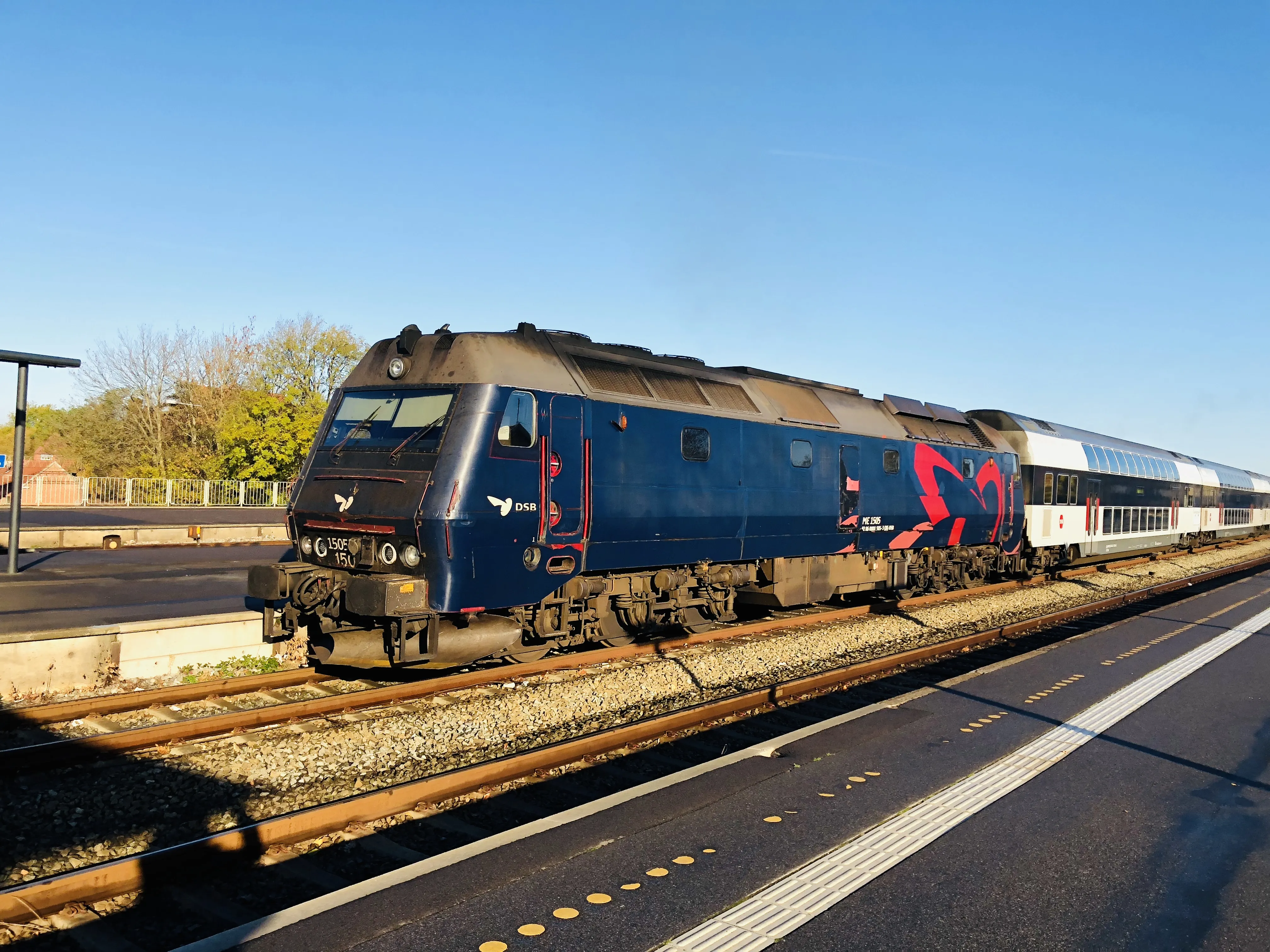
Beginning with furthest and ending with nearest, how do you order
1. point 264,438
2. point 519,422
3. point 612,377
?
point 264,438 → point 612,377 → point 519,422

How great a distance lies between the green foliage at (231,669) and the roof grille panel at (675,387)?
20.2 feet

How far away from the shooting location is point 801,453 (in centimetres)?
1479

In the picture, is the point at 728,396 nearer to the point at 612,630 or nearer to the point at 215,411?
the point at 612,630

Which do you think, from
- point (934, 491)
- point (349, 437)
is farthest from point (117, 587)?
point (934, 491)

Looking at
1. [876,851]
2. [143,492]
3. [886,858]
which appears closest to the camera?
[886,858]

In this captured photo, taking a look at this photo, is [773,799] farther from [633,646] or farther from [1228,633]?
[1228,633]

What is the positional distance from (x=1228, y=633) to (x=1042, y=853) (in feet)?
42.3

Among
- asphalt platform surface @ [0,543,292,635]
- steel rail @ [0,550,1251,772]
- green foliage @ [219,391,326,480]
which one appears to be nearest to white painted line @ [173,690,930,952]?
steel rail @ [0,550,1251,772]

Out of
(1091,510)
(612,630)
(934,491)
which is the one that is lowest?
(612,630)

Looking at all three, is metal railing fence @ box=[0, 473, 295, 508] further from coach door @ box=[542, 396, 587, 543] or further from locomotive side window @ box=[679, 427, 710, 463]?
coach door @ box=[542, 396, 587, 543]

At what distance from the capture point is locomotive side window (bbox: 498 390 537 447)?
32.7 ft

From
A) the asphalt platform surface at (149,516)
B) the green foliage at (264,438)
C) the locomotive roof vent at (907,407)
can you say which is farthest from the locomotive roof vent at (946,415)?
the green foliage at (264,438)

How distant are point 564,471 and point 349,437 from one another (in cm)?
264

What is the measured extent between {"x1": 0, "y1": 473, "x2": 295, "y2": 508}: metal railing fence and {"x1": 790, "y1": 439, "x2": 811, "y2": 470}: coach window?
26756 mm
